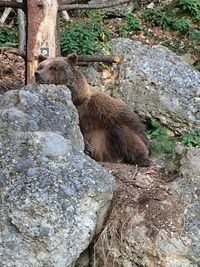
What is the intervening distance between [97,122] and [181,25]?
4.71 m

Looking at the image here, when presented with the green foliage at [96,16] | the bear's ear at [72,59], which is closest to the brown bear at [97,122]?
the bear's ear at [72,59]

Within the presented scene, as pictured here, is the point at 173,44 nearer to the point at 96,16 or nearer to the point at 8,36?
the point at 96,16

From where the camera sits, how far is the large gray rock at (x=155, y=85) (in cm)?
706

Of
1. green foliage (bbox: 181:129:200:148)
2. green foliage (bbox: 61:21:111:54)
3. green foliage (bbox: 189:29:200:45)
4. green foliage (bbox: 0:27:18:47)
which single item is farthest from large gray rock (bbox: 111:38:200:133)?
green foliage (bbox: 0:27:18:47)

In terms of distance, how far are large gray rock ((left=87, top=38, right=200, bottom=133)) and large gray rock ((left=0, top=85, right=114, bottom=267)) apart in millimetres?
2538

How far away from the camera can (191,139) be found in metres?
6.59

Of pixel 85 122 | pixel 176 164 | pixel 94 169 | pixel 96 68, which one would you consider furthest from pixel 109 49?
pixel 94 169

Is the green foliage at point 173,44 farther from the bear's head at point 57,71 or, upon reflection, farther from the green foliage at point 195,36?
the bear's head at point 57,71

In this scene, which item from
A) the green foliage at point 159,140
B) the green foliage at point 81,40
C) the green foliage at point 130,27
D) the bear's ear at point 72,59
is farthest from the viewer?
the green foliage at point 130,27

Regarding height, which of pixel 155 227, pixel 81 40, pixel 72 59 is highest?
pixel 72 59

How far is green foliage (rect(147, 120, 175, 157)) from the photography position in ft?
20.5

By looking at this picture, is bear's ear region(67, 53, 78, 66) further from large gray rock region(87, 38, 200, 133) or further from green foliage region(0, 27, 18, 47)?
green foliage region(0, 27, 18, 47)

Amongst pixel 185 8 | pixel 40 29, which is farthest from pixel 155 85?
pixel 185 8

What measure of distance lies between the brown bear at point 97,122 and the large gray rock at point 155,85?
3.92 ft
